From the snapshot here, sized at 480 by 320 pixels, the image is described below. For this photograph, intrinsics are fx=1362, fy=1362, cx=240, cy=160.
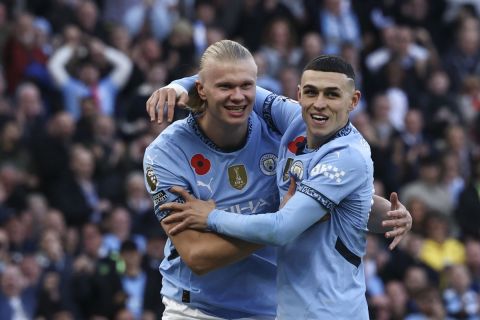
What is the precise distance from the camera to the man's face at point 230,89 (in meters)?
7.81

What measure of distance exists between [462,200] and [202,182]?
9.24m

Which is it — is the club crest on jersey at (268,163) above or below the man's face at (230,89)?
below

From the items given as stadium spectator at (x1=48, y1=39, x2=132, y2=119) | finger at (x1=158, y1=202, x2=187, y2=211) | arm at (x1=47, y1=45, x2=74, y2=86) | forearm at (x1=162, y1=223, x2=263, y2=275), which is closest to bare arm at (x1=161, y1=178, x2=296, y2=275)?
forearm at (x1=162, y1=223, x2=263, y2=275)

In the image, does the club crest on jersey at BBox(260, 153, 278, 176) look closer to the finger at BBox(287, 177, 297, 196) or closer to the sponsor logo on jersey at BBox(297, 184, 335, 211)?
the finger at BBox(287, 177, 297, 196)

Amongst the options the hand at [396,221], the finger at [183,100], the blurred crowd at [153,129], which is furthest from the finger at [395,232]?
the blurred crowd at [153,129]

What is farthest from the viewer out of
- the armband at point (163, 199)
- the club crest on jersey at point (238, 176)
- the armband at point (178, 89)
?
the club crest on jersey at point (238, 176)

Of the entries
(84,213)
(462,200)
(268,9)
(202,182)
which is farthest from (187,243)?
(268,9)

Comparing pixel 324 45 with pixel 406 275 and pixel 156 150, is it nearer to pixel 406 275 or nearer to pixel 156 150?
pixel 406 275

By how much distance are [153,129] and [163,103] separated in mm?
7746

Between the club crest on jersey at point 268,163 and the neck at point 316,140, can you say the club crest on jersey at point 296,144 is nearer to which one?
the neck at point 316,140

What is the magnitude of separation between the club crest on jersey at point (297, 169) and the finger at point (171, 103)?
742 mm

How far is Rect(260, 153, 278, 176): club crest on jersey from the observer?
26.9 ft

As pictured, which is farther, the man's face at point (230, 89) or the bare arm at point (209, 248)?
the man's face at point (230, 89)

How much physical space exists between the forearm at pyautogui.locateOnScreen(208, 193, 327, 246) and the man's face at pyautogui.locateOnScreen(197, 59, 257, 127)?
0.74 metres
